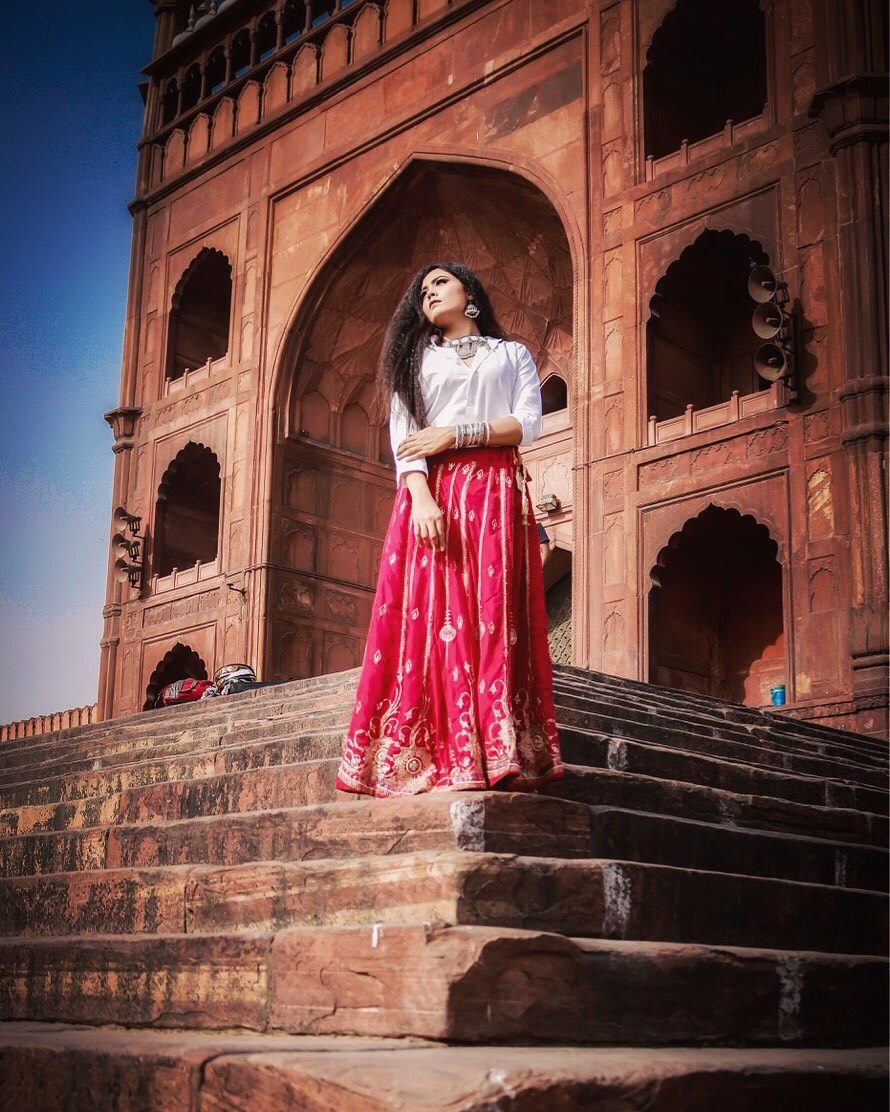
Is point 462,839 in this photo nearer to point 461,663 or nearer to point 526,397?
point 461,663

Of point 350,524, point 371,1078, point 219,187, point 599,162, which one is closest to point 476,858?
point 371,1078

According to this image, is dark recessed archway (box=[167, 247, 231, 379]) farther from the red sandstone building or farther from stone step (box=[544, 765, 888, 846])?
stone step (box=[544, 765, 888, 846])

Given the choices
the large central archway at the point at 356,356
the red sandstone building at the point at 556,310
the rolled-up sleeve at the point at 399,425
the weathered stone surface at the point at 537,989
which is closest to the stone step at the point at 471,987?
the weathered stone surface at the point at 537,989

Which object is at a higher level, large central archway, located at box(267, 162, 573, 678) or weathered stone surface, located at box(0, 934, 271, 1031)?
large central archway, located at box(267, 162, 573, 678)

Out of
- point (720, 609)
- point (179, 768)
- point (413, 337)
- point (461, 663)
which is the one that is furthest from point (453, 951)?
point (720, 609)

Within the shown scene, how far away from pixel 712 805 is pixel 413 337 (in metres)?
1.59

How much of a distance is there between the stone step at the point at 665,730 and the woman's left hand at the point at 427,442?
6.77 feet

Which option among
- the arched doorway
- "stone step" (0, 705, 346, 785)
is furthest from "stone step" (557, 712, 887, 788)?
the arched doorway

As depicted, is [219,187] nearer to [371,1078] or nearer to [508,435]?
→ [508,435]

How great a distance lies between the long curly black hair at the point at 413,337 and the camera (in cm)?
364

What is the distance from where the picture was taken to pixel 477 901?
2734 millimetres

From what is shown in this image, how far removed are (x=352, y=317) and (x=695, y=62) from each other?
16.7 ft

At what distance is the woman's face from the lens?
3.68 m

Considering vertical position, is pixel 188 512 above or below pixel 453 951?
above
